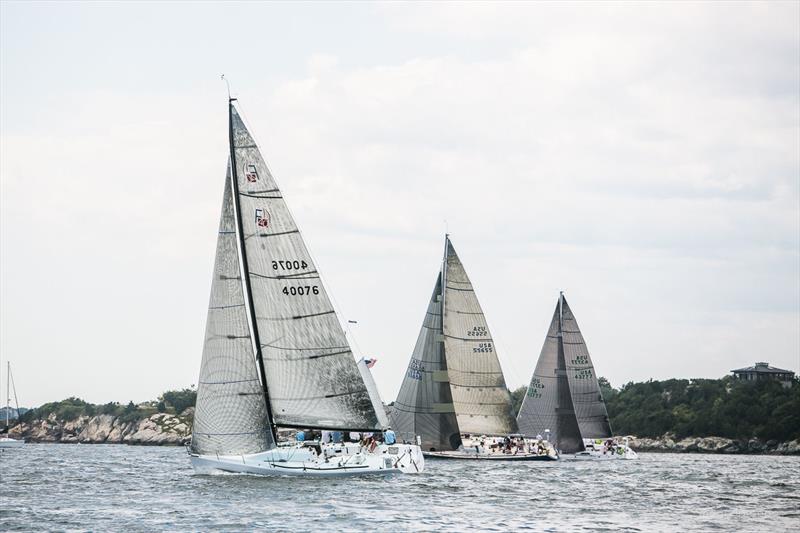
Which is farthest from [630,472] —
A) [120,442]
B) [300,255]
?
[120,442]

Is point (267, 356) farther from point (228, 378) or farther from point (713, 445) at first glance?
point (713, 445)

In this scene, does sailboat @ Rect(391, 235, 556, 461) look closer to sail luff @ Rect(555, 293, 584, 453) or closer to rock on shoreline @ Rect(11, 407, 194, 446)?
sail luff @ Rect(555, 293, 584, 453)

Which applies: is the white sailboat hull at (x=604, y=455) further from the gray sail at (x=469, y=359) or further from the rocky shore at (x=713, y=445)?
the rocky shore at (x=713, y=445)

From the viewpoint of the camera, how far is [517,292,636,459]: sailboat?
294 ft

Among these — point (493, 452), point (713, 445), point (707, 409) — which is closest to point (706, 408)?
point (707, 409)

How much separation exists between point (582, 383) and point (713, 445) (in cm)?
3232

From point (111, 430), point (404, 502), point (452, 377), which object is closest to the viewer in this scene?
point (404, 502)

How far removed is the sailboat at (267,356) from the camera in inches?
2019

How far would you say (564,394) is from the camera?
90000 mm

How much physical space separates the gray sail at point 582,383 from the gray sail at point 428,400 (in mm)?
16209

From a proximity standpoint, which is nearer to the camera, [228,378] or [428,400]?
[228,378]

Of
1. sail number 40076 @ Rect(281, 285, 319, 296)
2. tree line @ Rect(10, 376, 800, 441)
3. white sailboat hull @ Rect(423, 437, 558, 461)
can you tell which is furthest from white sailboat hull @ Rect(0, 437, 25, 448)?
sail number 40076 @ Rect(281, 285, 319, 296)

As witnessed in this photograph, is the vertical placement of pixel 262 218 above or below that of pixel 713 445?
above

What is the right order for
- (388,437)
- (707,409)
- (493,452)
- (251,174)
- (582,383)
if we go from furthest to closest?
(707,409) < (582,383) < (493,452) < (388,437) < (251,174)
